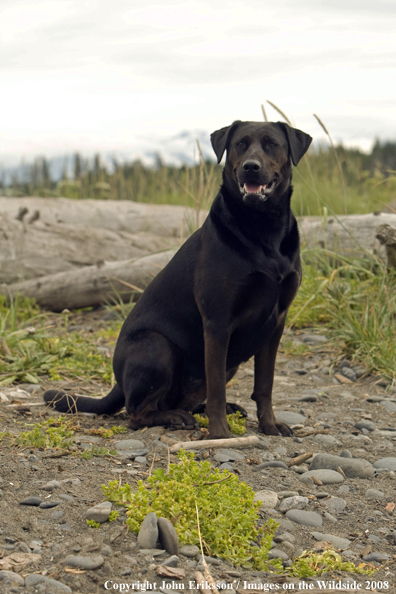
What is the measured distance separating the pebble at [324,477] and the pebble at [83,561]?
123 cm

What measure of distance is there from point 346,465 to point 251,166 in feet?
5.23

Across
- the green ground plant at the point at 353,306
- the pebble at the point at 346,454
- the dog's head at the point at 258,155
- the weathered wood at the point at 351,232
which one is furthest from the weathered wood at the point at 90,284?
the pebble at the point at 346,454

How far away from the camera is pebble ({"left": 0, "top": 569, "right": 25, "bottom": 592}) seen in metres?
1.73

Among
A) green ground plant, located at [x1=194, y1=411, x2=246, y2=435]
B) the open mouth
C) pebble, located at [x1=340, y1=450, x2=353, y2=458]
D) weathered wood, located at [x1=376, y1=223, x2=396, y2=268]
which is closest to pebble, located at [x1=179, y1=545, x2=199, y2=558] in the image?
green ground plant, located at [x1=194, y1=411, x2=246, y2=435]

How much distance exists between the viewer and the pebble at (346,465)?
2.88m

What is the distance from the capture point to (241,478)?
2.64 metres

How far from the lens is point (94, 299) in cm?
669

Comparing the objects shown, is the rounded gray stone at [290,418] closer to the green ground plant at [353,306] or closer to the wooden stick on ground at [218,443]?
the wooden stick on ground at [218,443]

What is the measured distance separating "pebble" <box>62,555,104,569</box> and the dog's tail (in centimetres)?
169

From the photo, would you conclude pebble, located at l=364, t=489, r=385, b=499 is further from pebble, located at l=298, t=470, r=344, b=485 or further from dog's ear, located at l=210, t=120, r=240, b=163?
dog's ear, located at l=210, t=120, r=240, b=163

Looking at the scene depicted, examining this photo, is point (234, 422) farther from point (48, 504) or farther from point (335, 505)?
point (48, 504)

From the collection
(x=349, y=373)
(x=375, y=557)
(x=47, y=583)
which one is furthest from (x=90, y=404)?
(x=349, y=373)

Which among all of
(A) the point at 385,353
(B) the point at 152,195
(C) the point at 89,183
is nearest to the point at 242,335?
(A) the point at 385,353

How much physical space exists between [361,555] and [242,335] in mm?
1282
